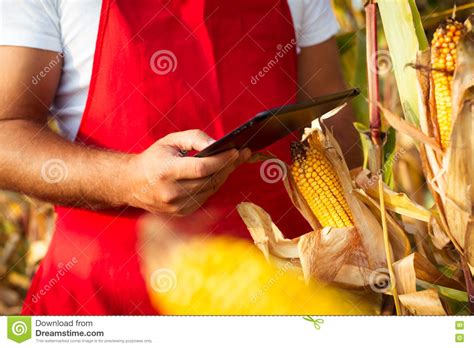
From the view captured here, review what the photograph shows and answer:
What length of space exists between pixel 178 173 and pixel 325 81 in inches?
14.6

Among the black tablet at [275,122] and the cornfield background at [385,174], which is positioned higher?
the black tablet at [275,122]

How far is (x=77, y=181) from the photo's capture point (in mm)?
901

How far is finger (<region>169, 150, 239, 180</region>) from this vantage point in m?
0.79

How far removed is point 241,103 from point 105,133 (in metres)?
0.17

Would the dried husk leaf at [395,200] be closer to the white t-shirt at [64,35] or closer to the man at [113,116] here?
the man at [113,116]

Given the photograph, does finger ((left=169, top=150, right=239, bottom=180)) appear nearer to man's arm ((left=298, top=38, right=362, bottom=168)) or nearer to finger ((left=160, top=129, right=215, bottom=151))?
finger ((left=160, top=129, right=215, bottom=151))

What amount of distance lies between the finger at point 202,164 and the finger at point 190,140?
0.02 m

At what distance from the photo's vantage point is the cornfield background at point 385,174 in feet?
3.38

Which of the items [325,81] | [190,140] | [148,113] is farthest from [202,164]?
[325,81]

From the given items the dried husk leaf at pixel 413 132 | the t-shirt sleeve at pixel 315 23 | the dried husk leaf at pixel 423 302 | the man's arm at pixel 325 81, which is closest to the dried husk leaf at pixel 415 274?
the dried husk leaf at pixel 423 302

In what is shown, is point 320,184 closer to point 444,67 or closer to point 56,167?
point 444,67
